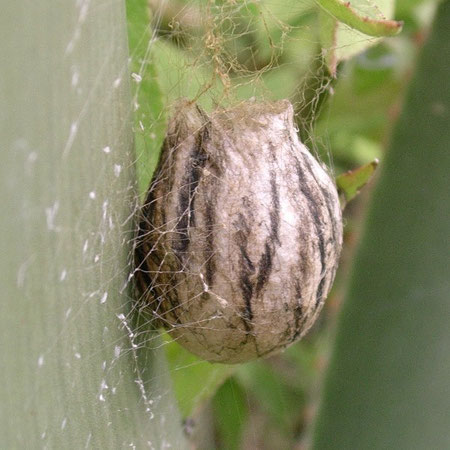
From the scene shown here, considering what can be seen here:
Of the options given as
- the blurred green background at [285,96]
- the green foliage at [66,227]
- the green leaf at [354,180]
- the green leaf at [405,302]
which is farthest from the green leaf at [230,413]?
the green foliage at [66,227]

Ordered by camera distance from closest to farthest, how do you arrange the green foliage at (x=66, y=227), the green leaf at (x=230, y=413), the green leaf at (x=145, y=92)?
1. the green foliage at (x=66, y=227)
2. the green leaf at (x=145, y=92)
3. the green leaf at (x=230, y=413)

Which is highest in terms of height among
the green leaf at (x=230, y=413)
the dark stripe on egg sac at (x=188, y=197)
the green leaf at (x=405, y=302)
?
the dark stripe on egg sac at (x=188, y=197)

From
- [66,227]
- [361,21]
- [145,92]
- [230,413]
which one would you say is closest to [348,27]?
[361,21]

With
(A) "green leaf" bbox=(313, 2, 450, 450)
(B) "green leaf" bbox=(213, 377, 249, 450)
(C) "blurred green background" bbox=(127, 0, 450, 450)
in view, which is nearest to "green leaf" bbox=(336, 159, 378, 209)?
(C) "blurred green background" bbox=(127, 0, 450, 450)

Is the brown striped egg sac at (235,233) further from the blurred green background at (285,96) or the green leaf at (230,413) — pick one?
the green leaf at (230,413)

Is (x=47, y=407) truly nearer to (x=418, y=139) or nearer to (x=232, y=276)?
(x=232, y=276)

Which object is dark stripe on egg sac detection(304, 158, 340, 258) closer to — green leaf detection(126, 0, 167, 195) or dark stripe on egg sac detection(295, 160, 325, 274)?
dark stripe on egg sac detection(295, 160, 325, 274)

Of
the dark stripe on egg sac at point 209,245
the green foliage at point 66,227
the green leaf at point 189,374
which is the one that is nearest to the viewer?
the green foliage at point 66,227
